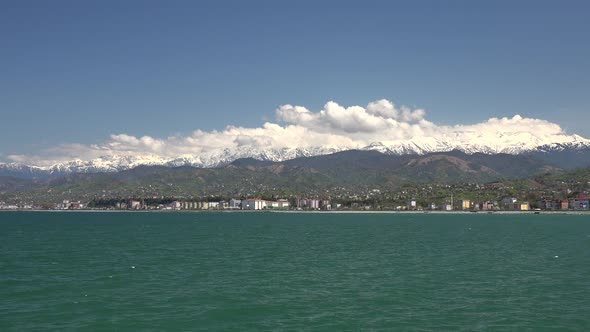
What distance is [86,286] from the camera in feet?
186

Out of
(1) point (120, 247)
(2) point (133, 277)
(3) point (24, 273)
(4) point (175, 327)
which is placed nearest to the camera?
(4) point (175, 327)

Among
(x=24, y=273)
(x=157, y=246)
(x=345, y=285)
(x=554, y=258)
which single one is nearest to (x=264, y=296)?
(x=345, y=285)

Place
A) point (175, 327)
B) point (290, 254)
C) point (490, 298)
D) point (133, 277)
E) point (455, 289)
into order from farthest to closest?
1. point (290, 254)
2. point (133, 277)
3. point (455, 289)
4. point (490, 298)
5. point (175, 327)

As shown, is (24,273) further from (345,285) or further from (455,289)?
(455,289)

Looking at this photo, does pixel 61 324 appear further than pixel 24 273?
No

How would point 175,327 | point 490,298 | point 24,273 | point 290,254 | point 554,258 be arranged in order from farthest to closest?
point 290,254
point 554,258
point 24,273
point 490,298
point 175,327

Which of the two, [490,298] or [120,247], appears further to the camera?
[120,247]

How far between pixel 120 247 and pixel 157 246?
657 cm

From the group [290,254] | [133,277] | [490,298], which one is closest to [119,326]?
[133,277]

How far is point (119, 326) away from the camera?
4041 cm

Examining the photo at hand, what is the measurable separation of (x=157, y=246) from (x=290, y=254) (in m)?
30.2

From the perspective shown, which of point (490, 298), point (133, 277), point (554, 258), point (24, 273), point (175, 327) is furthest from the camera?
point (554, 258)

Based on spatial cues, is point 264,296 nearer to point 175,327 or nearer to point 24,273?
point 175,327

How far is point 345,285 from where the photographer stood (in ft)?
186
